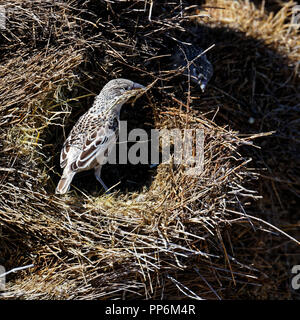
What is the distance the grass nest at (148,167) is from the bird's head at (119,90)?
0.45 feet

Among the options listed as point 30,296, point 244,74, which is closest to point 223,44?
point 244,74

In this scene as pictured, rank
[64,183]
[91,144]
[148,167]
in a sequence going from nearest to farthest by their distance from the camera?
[64,183] < [91,144] < [148,167]

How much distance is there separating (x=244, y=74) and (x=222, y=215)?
4.70 ft

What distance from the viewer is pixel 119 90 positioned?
422 cm

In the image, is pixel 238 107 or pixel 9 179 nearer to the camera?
pixel 9 179

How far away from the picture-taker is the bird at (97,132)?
4121mm

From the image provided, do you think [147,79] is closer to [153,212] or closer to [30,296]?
[153,212]

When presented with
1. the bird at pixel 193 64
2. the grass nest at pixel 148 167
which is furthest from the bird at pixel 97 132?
the bird at pixel 193 64

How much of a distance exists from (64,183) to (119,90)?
766 millimetres

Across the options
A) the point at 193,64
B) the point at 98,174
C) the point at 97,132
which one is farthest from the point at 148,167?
the point at 193,64

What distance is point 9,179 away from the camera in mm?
3820

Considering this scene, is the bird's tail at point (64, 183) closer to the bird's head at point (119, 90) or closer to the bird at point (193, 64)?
the bird's head at point (119, 90)

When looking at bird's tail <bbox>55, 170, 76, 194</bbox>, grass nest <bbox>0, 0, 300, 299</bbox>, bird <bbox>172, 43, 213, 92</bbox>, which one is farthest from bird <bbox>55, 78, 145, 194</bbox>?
bird <bbox>172, 43, 213, 92</bbox>

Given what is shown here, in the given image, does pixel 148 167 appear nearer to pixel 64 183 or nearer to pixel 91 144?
pixel 91 144
